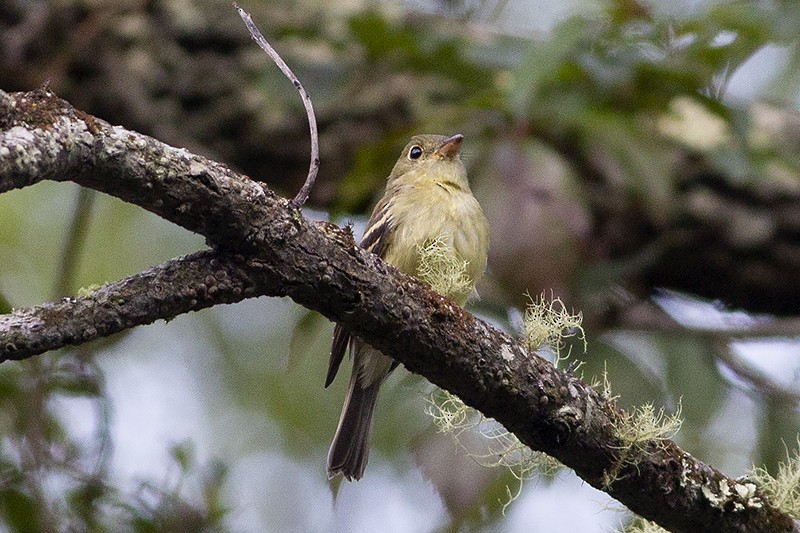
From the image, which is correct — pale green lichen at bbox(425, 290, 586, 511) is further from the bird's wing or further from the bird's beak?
the bird's beak

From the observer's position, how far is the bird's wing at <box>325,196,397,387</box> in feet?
13.0

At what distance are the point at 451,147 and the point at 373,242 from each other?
638 mm

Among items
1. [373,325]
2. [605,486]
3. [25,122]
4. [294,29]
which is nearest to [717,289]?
[294,29]

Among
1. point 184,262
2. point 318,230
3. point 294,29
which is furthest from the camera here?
point 294,29

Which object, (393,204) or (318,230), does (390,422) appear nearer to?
(393,204)

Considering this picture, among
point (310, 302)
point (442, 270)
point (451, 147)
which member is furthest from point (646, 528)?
point (451, 147)

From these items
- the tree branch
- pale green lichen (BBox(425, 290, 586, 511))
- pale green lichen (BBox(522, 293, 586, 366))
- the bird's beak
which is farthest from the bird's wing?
the tree branch

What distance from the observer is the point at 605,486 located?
2793 millimetres

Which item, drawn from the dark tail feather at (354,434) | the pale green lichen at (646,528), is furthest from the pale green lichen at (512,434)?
the dark tail feather at (354,434)

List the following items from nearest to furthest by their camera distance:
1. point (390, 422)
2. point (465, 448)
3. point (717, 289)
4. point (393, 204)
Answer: point (465, 448)
point (393, 204)
point (717, 289)
point (390, 422)

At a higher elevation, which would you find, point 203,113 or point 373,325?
point 373,325

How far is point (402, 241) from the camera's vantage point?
4.14m

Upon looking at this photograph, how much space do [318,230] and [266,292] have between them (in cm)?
18

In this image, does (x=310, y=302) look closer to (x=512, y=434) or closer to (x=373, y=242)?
(x=512, y=434)
